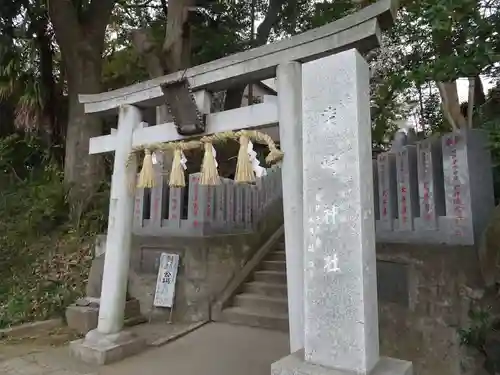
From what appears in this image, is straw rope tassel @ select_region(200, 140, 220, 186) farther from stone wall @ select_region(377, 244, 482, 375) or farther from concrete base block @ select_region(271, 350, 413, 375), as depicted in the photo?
stone wall @ select_region(377, 244, 482, 375)

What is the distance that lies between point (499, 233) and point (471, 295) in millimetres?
769

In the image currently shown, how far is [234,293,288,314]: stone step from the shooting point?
20.5 ft

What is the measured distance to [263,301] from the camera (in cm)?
645

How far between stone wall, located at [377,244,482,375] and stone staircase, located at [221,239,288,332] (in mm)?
1753

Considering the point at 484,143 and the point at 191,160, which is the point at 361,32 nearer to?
the point at 484,143

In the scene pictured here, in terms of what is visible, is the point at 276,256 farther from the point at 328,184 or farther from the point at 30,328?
the point at 328,184

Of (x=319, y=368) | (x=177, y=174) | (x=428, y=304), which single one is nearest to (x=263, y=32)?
(x=177, y=174)

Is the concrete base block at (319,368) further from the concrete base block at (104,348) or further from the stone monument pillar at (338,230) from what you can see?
the concrete base block at (104,348)

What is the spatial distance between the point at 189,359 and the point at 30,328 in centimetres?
240

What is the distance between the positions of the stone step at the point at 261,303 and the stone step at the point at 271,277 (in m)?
0.40

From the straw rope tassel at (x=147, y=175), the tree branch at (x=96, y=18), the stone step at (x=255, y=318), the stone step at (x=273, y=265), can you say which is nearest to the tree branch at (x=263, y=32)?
the tree branch at (x=96, y=18)

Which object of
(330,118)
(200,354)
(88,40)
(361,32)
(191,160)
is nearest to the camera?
(330,118)

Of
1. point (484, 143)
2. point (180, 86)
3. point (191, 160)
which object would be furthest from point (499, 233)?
point (191, 160)

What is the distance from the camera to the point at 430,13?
3848mm
